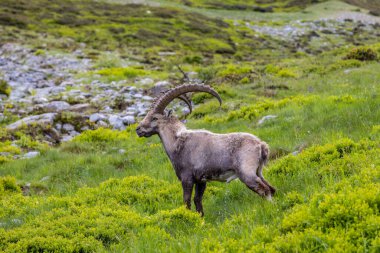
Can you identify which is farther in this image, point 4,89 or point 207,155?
point 4,89

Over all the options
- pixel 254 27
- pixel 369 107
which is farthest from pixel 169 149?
pixel 254 27

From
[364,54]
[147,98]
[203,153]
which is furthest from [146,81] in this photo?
[203,153]

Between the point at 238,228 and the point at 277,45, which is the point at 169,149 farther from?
the point at 277,45

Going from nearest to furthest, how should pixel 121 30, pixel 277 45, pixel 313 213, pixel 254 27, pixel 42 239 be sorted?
pixel 313 213 → pixel 42 239 → pixel 121 30 → pixel 277 45 → pixel 254 27

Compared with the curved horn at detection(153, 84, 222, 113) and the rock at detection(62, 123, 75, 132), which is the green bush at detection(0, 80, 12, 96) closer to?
the rock at detection(62, 123, 75, 132)

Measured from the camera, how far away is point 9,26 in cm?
4491

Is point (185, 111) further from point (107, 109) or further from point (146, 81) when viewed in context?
point (146, 81)

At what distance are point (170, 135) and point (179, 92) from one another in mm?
905

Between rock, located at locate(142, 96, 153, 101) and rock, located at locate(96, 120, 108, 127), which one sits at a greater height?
rock, located at locate(96, 120, 108, 127)

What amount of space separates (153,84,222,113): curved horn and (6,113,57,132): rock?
9.47 metres

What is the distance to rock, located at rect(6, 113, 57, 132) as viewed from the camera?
16531 millimetres

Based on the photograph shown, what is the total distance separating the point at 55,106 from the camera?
2025cm

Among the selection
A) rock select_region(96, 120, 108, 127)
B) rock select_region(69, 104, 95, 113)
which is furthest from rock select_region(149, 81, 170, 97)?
rock select_region(96, 120, 108, 127)

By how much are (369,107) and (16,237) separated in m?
9.84
